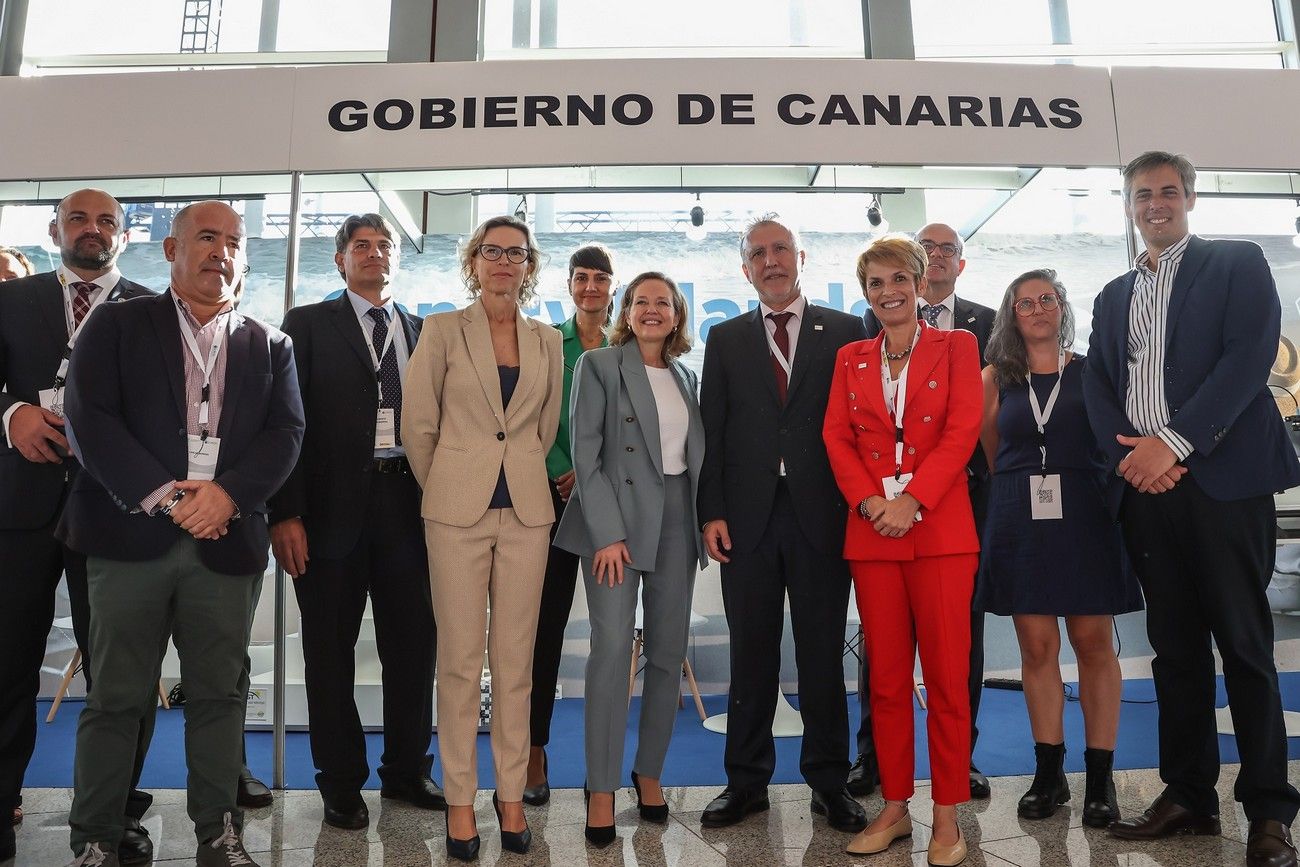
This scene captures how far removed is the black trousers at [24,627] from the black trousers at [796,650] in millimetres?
1836

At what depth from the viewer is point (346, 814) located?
287 centimetres

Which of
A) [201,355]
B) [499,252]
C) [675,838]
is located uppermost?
[499,252]

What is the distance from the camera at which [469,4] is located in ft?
17.0

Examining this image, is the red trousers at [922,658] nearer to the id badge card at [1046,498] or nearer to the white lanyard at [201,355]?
the id badge card at [1046,498]

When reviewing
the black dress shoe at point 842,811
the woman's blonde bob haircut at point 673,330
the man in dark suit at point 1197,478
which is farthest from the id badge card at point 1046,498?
the woman's blonde bob haircut at point 673,330

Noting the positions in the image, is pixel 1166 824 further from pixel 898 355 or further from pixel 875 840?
pixel 898 355

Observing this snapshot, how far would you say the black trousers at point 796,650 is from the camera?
9.21 ft

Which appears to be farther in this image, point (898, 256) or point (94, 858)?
point (898, 256)

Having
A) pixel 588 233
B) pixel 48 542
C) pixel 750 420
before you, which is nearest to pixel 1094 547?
pixel 750 420

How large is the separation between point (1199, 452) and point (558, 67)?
9.35 feet

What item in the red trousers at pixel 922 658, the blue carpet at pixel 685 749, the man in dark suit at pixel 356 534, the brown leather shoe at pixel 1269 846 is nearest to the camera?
the brown leather shoe at pixel 1269 846

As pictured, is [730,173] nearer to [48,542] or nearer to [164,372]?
[164,372]

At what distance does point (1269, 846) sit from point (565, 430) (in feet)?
7.86

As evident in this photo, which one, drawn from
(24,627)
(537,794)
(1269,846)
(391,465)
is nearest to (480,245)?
(391,465)
